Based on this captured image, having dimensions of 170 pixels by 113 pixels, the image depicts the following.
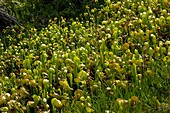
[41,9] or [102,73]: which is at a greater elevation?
[41,9]

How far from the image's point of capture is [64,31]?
7.92 m

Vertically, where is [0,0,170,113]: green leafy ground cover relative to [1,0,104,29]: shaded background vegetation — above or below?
below

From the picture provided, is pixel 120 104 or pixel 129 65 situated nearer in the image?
pixel 120 104

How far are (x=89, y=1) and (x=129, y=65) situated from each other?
199 inches

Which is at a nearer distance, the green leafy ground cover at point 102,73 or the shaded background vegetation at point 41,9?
the green leafy ground cover at point 102,73

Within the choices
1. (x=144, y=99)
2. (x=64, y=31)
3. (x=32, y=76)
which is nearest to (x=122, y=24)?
(x=64, y=31)

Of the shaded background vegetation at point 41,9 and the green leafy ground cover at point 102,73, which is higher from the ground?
the shaded background vegetation at point 41,9

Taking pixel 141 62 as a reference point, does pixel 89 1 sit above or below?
above

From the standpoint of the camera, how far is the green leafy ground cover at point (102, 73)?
4.62 meters

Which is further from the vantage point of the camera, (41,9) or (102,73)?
(41,9)

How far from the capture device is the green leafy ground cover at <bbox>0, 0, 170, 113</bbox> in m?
4.62

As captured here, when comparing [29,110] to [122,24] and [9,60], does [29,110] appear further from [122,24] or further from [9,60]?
[122,24]

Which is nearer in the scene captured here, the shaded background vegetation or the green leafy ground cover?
the green leafy ground cover

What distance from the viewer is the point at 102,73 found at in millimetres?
5305
